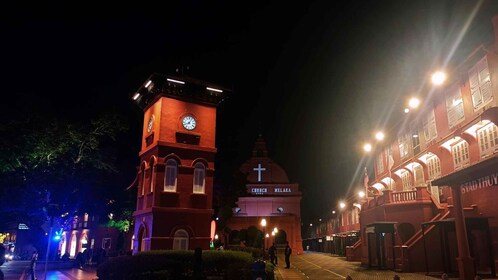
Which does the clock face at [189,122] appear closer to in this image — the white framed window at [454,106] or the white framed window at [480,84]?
the white framed window at [454,106]

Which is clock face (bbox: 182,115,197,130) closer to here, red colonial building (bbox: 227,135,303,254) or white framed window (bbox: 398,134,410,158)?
white framed window (bbox: 398,134,410,158)

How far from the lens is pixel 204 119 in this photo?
2569 centimetres

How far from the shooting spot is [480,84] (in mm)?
20516

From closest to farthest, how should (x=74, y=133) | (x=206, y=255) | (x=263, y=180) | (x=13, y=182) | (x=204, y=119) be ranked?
(x=206, y=255) < (x=204, y=119) < (x=13, y=182) < (x=74, y=133) < (x=263, y=180)

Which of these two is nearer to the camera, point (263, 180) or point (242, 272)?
point (242, 272)

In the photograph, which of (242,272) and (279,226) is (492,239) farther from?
(279,226)

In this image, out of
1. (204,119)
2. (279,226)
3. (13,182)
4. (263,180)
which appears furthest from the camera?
(263,180)

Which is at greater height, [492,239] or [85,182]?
[85,182]

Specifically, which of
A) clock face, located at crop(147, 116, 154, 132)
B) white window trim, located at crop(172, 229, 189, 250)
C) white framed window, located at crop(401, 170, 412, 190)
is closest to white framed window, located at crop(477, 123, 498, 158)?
white framed window, located at crop(401, 170, 412, 190)

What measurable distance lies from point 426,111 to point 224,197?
17657 mm

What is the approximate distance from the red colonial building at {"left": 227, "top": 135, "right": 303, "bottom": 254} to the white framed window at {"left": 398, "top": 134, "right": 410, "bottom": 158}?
25.9 metres

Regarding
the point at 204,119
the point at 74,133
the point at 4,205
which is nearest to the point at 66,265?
the point at 4,205

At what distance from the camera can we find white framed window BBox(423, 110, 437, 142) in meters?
26.0

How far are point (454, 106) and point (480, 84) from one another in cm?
282
